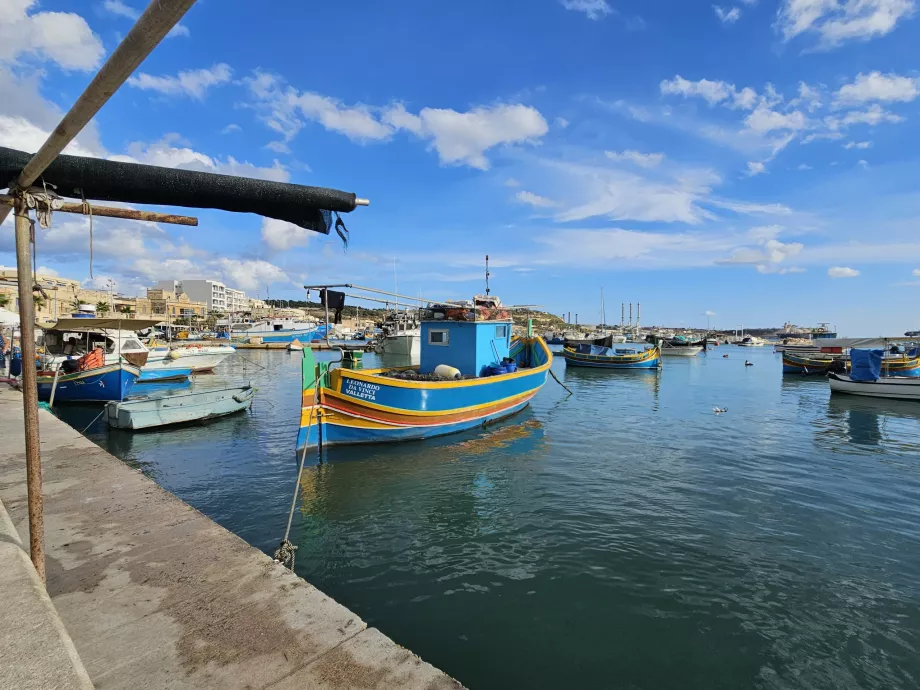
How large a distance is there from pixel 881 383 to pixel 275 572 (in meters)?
29.0

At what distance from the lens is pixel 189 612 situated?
327cm

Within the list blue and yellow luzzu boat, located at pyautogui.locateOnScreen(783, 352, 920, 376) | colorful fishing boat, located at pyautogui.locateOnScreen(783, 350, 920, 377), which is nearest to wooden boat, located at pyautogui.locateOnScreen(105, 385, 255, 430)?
colorful fishing boat, located at pyautogui.locateOnScreen(783, 350, 920, 377)

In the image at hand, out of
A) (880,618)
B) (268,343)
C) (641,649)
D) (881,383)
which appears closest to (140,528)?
(641,649)

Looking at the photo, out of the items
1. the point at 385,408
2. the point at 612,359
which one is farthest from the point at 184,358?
the point at 612,359

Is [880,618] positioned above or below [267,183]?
below

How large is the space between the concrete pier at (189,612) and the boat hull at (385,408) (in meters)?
5.90

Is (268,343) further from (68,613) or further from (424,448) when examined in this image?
(68,613)

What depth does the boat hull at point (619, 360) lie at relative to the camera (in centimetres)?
3934

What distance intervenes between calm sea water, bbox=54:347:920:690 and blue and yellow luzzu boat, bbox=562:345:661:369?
24.7 m

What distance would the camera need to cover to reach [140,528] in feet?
15.1

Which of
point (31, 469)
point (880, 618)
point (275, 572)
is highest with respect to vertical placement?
point (31, 469)

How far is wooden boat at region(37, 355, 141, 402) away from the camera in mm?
16328

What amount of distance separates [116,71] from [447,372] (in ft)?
38.5

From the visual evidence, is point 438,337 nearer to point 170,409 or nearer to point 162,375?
point 170,409
